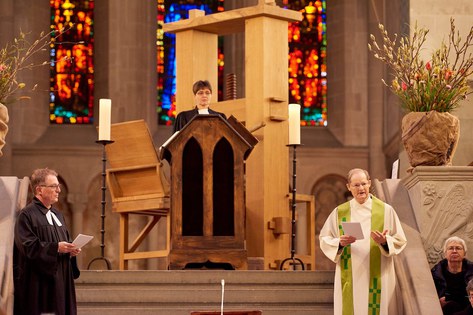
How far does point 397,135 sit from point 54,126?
5.71m

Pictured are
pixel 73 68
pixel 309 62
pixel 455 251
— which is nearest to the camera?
pixel 455 251

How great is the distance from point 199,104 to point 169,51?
31.7 ft

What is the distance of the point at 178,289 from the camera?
29.0 ft

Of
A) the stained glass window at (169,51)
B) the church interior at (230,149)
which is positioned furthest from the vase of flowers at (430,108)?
the stained glass window at (169,51)

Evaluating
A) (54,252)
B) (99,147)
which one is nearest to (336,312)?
(54,252)

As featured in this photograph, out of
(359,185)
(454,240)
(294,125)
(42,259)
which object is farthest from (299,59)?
(42,259)

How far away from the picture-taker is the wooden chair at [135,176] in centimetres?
1062

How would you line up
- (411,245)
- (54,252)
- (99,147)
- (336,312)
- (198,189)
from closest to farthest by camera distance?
1. (54,252)
2. (336,312)
3. (411,245)
4. (198,189)
5. (99,147)

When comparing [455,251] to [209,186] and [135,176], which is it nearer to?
[209,186]

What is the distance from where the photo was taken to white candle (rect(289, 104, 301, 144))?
36.2 ft

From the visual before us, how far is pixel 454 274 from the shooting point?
8461 millimetres

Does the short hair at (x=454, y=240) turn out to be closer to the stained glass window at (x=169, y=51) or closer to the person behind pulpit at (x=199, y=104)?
the person behind pulpit at (x=199, y=104)

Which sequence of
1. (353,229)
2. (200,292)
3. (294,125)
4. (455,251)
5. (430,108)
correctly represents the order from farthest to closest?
1. (294,125)
2. (430,108)
3. (200,292)
4. (455,251)
5. (353,229)

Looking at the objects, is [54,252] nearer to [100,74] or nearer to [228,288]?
[228,288]
